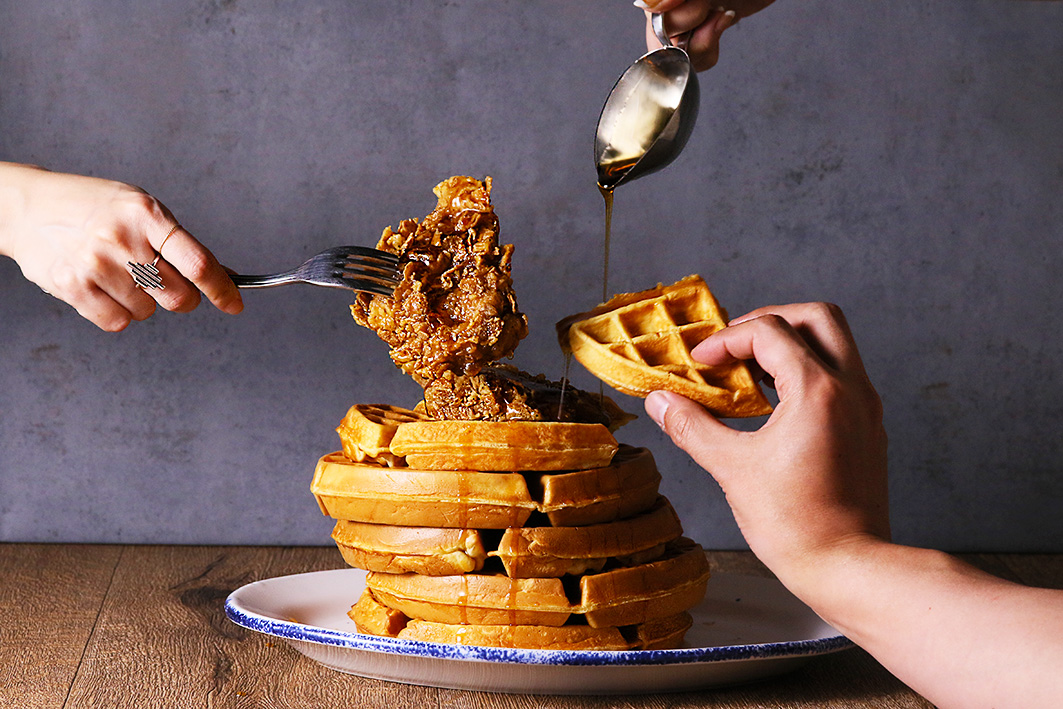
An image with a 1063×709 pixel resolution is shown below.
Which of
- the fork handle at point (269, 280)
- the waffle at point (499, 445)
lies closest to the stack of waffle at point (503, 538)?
the waffle at point (499, 445)

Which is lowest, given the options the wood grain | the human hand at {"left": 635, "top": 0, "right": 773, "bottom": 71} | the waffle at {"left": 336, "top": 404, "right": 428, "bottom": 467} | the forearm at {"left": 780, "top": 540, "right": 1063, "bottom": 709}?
the wood grain

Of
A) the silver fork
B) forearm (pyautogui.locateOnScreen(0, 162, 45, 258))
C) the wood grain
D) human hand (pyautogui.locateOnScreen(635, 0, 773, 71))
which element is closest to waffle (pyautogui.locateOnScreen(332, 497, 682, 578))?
the silver fork

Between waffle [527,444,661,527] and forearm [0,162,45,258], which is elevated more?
forearm [0,162,45,258]

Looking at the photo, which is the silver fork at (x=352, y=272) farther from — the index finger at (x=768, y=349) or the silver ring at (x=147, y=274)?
the index finger at (x=768, y=349)

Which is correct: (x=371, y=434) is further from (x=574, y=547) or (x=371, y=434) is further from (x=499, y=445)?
(x=574, y=547)

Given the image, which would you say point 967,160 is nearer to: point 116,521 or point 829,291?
point 829,291

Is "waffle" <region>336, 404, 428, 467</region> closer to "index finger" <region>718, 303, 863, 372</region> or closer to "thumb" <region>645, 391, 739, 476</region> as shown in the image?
"thumb" <region>645, 391, 739, 476</region>

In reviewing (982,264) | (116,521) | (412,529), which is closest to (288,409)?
(116,521)
